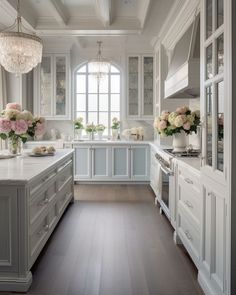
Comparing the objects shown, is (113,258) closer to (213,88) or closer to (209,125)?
(209,125)

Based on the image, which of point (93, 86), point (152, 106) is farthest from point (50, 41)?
point (152, 106)

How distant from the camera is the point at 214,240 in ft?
7.29

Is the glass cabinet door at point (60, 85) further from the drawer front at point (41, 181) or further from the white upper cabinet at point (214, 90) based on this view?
the white upper cabinet at point (214, 90)

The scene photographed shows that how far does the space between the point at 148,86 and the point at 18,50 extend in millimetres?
3942

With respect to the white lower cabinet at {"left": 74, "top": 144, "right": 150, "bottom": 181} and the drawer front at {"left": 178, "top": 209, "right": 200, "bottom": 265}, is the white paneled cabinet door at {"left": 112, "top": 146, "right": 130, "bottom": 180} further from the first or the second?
the drawer front at {"left": 178, "top": 209, "right": 200, "bottom": 265}

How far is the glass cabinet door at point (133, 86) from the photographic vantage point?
7.31m

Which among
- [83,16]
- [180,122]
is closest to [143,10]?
[83,16]

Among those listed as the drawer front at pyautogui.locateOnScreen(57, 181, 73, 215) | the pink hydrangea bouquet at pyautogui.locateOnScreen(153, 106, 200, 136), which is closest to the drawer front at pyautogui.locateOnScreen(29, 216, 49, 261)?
the drawer front at pyautogui.locateOnScreen(57, 181, 73, 215)

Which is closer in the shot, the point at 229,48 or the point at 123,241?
the point at 229,48

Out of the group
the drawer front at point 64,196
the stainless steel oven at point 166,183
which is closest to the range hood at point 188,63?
the stainless steel oven at point 166,183

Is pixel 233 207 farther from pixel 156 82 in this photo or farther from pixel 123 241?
pixel 156 82

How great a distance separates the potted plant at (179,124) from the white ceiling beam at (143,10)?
1.48 m

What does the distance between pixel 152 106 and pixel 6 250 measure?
5.36m

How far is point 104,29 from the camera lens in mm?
5500
